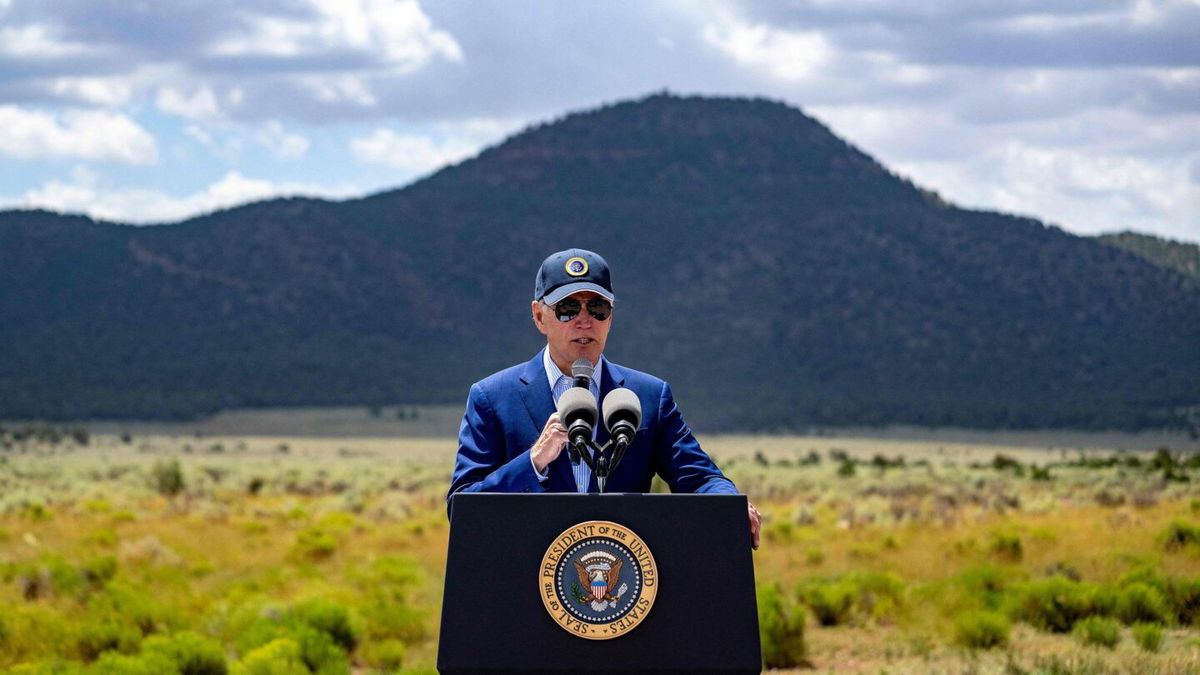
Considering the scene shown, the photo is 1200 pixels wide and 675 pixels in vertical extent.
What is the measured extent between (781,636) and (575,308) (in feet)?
24.6

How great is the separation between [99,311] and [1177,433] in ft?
205

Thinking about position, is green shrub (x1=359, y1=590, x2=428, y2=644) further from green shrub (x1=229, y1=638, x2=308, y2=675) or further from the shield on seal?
the shield on seal

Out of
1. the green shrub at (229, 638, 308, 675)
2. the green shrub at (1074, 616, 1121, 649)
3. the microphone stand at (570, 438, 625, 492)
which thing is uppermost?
the microphone stand at (570, 438, 625, 492)

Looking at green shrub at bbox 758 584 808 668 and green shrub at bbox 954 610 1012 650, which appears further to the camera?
green shrub at bbox 758 584 808 668

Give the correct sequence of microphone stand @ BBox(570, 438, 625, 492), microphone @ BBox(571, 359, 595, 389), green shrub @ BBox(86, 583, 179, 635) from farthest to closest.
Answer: green shrub @ BBox(86, 583, 179, 635) < microphone @ BBox(571, 359, 595, 389) < microphone stand @ BBox(570, 438, 625, 492)

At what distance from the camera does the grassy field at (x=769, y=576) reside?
11.2 meters

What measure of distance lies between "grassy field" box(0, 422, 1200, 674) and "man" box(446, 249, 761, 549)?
16.2 feet

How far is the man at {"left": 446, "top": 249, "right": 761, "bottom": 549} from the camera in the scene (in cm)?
472

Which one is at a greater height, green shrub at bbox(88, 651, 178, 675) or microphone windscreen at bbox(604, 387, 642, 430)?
microphone windscreen at bbox(604, 387, 642, 430)

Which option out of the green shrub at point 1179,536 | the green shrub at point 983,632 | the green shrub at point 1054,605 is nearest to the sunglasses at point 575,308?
the green shrub at point 983,632

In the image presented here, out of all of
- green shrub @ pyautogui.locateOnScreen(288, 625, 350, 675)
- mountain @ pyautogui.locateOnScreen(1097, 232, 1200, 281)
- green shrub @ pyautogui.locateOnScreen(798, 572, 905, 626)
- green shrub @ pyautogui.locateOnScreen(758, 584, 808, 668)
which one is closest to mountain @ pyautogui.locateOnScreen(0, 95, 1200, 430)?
mountain @ pyautogui.locateOnScreen(1097, 232, 1200, 281)

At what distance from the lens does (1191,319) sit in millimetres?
82125

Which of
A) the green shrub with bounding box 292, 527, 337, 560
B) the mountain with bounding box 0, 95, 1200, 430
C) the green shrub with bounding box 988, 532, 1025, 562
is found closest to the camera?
the green shrub with bounding box 988, 532, 1025, 562

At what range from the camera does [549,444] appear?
4492 millimetres
